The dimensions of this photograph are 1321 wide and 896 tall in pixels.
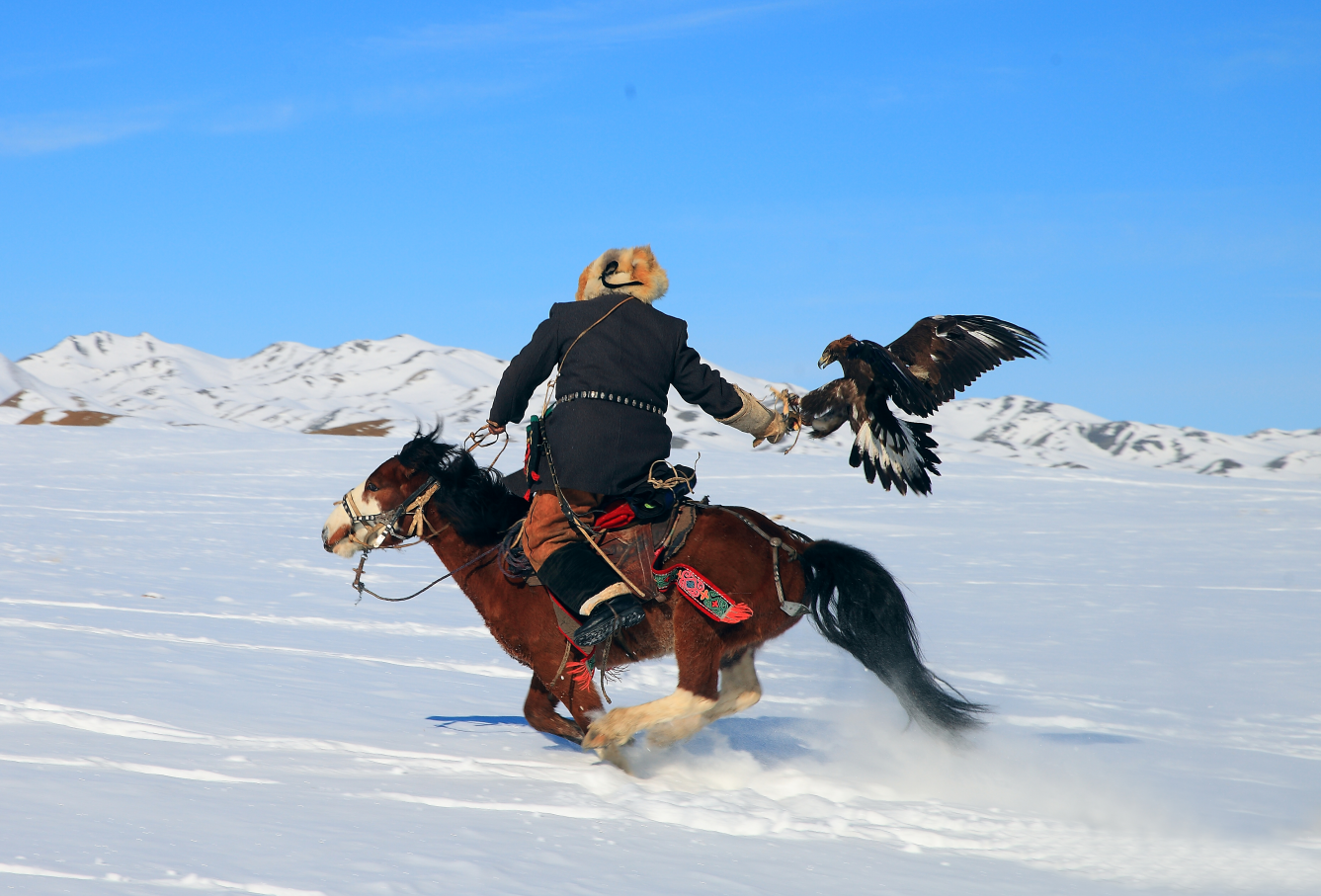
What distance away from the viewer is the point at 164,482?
19031 millimetres

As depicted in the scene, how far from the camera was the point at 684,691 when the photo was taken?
179 inches

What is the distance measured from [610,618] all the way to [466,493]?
3.83ft

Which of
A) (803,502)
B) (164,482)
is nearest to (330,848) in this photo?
Result: (803,502)

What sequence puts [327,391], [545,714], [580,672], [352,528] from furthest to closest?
[327,391] < [352,528] < [545,714] < [580,672]

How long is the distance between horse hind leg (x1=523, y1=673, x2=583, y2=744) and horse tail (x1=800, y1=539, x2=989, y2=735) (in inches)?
49.5

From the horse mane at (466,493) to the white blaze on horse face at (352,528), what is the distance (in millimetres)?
256

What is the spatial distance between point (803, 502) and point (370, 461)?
32.3 ft

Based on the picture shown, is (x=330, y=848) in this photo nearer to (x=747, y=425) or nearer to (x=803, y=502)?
(x=747, y=425)

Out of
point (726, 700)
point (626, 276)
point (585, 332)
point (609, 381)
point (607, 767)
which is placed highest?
point (626, 276)

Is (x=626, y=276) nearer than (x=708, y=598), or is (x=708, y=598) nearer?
(x=708, y=598)

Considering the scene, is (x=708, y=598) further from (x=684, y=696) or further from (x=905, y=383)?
(x=905, y=383)

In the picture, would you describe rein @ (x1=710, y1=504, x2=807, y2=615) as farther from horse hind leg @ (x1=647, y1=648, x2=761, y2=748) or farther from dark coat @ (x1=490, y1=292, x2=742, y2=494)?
dark coat @ (x1=490, y1=292, x2=742, y2=494)

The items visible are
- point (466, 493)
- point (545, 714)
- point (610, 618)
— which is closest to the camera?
point (610, 618)

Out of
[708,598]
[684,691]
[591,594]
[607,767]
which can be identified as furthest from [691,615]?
[607,767]
